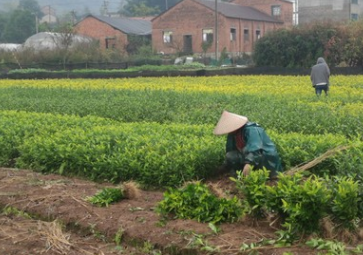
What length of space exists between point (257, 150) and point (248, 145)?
126mm

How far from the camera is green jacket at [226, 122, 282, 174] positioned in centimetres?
614

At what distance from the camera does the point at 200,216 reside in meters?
5.49

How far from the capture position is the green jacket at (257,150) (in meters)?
6.14

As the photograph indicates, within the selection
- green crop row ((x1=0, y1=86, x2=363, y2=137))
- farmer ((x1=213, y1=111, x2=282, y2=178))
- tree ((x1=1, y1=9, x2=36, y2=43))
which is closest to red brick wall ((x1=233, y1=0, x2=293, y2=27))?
tree ((x1=1, y1=9, x2=36, y2=43))

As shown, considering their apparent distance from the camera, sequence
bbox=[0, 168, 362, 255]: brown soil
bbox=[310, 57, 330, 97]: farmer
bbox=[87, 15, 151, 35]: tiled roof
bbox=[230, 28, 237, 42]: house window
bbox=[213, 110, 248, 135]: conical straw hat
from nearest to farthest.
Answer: bbox=[0, 168, 362, 255]: brown soil
bbox=[213, 110, 248, 135]: conical straw hat
bbox=[310, 57, 330, 97]: farmer
bbox=[230, 28, 237, 42]: house window
bbox=[87, 15, 151, 35]: tiled roof

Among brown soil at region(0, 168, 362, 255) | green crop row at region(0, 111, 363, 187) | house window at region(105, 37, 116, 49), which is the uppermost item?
house window at region(105, 37, 116, 49)

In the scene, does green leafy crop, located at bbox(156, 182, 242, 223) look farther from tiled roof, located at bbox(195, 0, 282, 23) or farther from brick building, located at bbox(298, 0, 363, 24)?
brick building, located at bbox(298, 0, 363, 24)

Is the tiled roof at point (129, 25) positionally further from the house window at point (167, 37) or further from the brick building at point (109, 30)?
the house window at point (167, 37)

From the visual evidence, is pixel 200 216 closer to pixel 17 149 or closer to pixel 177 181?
pixel 177 181

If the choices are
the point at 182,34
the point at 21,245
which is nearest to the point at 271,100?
the point at 21,245

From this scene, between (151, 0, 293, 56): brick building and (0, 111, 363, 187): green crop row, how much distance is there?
41.8 meters

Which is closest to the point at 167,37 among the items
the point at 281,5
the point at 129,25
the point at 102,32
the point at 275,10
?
the point at 129,25

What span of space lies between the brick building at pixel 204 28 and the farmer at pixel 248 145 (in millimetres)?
43965

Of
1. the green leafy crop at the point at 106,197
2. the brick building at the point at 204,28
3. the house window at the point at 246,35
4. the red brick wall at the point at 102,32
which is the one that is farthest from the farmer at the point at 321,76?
the red brick wall at the point at 102,32
